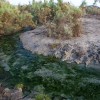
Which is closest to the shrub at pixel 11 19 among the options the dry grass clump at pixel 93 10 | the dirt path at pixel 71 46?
the dirt path at pixel 71 46

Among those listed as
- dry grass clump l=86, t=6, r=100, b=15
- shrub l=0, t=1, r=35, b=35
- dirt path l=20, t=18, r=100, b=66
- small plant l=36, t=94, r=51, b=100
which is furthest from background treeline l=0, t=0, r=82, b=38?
small plant l=36, t=94, r=51, b=100

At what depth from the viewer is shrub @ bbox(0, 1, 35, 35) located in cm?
1889

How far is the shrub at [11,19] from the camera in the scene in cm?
1889

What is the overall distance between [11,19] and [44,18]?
234 centimetres

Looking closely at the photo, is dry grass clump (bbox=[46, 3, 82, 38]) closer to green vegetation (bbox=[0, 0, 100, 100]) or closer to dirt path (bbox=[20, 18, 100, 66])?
green vegetation (bbox=[0, 0, 100, 100])

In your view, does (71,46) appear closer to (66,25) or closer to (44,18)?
(66,25)

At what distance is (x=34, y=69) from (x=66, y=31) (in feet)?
12.0

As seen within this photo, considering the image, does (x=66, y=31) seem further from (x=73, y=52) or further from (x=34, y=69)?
(x=34, y=69)

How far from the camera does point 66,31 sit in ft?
55.0

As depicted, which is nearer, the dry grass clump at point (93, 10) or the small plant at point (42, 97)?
the small plant at point (42, 97)

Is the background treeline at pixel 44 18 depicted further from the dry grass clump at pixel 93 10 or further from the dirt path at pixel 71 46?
the dry grass clump at pixel 93 10

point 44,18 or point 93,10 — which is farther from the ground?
point 93,10

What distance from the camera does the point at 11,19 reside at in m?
19.4

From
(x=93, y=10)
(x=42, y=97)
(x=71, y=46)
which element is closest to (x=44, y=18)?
(x=93, y=10)
